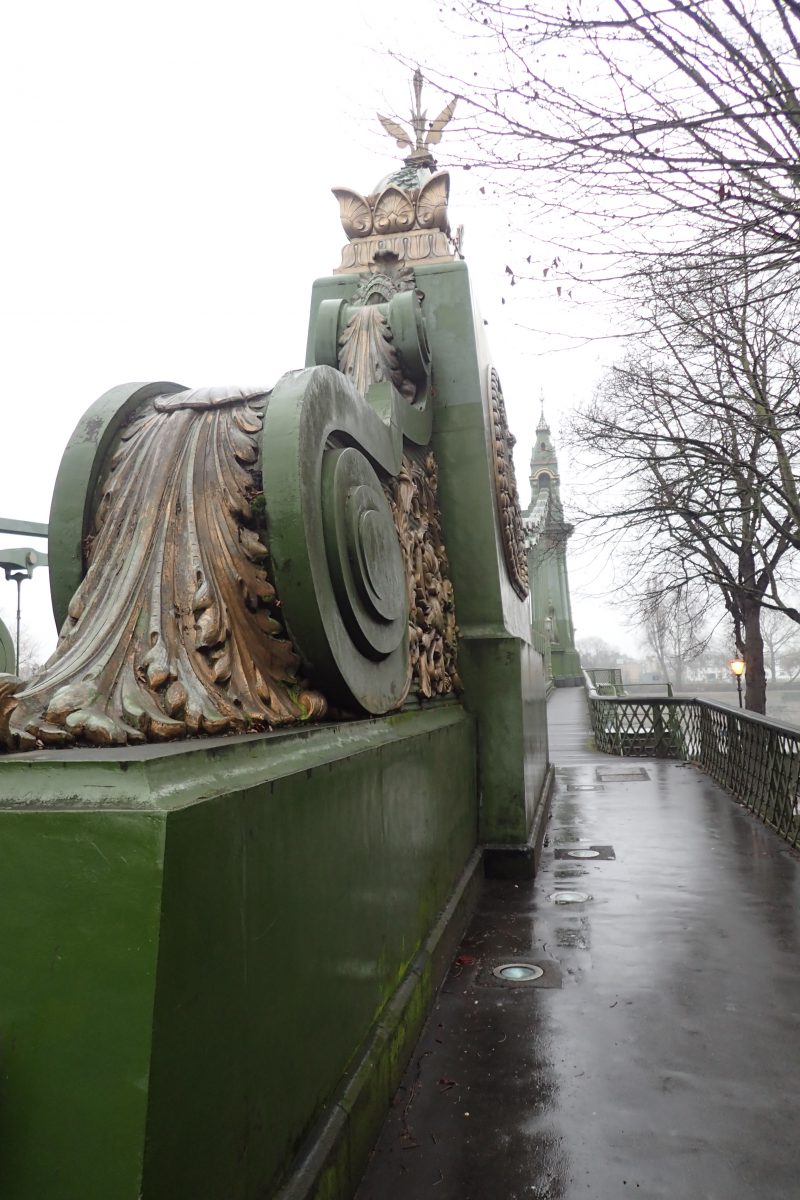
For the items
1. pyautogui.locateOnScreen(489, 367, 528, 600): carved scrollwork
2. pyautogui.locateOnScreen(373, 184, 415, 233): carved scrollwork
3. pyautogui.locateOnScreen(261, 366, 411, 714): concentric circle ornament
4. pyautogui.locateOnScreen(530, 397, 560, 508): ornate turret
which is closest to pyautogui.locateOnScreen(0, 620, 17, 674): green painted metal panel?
pyautogui.locateOnScreen(261, 366, 411, 714): concentric circle ornament

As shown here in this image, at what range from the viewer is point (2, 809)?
1326mm

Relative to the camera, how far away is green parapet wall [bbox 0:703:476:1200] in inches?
47.1

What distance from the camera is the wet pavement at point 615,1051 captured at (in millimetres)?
2008

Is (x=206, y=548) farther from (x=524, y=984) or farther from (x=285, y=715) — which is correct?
(x=524, y=984)

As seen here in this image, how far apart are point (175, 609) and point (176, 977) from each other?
3.63 ft

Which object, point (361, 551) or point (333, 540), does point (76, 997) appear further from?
point (361, 551)

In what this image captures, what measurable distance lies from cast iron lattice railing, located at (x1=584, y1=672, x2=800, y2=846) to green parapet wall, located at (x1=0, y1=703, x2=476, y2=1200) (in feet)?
16.6

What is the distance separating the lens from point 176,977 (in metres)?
1.27

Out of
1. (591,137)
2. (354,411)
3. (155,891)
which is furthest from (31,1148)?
(591,137)

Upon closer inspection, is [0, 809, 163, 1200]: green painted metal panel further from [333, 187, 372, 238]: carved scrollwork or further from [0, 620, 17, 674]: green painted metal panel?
[333, 187, 372, 238]: carved scrollwork

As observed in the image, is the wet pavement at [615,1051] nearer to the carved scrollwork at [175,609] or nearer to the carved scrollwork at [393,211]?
the carved scrollwork at [175,609]

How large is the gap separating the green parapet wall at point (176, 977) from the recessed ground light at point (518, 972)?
1402 mm

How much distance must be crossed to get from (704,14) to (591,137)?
0.57 m

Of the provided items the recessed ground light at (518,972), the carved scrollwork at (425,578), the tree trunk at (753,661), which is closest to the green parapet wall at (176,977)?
the recessed ground light at (518,972)
